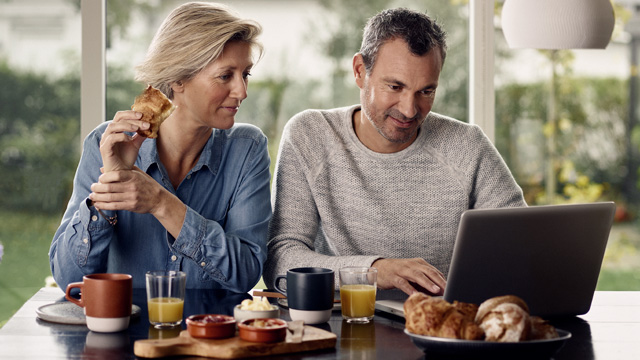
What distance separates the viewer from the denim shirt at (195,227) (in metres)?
1.99

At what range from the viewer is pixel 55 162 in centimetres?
334

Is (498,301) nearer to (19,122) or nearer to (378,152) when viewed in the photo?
(378,152)

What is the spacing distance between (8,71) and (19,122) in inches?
8.9

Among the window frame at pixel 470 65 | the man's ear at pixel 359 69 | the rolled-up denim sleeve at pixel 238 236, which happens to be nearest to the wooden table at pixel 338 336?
the rolled-up denim sleeve at pixel 238 236

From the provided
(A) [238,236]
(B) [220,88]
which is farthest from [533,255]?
(B) [220,88]

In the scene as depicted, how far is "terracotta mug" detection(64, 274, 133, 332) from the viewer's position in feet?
5.15

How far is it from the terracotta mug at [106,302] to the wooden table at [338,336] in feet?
0.08

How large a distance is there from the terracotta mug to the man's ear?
112 centimetres

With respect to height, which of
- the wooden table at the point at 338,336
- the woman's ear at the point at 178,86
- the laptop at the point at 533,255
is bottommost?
the wooden table at the point at 338,336

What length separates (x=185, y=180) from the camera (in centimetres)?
221

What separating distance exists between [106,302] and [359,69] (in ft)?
3.91

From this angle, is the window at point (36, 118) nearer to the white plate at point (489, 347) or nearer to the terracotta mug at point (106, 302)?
the terracotta mug at point (106, 302)

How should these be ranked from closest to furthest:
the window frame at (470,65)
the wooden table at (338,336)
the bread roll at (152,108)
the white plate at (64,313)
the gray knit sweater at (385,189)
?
the wooden table at (338,336) < the white plate at (64,313) < the bread roll at (152,108) < the gray knit sweater at (385,189) < the window frame at (470,65)

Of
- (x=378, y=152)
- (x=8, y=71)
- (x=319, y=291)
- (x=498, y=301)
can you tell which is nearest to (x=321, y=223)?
(x=378, y=152)
